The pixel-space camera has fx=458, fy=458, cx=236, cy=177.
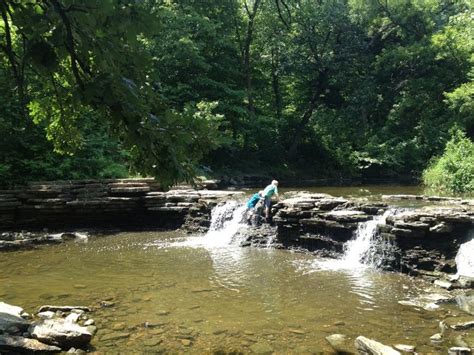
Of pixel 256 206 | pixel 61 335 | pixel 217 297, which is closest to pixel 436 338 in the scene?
pixel 217 297

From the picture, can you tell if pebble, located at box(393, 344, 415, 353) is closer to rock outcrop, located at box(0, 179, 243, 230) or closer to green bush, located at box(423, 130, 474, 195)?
rock outcrop, located at box(0, 179, 243, 230)

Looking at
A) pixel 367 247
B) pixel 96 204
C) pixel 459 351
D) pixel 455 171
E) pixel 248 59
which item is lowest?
pixel 459 351

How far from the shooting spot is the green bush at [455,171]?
20438 millimetres

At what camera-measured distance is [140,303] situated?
8.13 metres

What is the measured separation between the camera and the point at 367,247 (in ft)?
38.3

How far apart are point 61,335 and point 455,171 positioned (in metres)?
20.0

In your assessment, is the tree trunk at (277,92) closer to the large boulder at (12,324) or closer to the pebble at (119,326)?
the pebble at (119,326)

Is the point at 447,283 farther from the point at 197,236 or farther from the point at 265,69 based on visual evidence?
the point at 265,69

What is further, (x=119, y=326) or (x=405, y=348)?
(x=119, y=326)

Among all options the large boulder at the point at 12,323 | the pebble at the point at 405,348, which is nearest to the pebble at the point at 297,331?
the pebble at the point at 405,348

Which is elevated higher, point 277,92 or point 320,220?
point 277,92

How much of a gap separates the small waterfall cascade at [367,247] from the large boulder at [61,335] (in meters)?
7.01

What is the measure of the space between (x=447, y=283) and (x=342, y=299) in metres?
2.50

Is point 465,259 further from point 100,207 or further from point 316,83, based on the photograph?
point 316,83
